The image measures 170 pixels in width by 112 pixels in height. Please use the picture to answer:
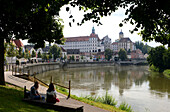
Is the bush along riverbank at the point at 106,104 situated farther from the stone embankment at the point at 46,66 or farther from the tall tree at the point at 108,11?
the stone embankment at the point at 46,66

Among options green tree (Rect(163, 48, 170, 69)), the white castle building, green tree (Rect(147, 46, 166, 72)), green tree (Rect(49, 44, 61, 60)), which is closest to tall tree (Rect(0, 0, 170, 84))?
green tree (Rect(163, 48, 170, 69))

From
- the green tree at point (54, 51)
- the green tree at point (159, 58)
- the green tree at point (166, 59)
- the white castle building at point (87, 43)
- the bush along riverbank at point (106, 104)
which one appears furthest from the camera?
the white castle building at point (87, 43)

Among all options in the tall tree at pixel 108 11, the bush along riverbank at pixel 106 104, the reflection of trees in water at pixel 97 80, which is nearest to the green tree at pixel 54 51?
the reflection of trees in water at pixel 97 80

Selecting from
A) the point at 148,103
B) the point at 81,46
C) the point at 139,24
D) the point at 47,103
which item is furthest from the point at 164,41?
the point at 81,46

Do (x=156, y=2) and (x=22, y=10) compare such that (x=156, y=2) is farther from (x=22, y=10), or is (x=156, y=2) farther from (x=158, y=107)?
(x=158, y=107)

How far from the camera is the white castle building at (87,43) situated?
184 meters

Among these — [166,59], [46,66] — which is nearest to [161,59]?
[166,59]

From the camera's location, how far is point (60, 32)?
64.7 feet

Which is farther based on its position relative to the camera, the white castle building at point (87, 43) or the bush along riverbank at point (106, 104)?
the white castle building at point (87, 43)

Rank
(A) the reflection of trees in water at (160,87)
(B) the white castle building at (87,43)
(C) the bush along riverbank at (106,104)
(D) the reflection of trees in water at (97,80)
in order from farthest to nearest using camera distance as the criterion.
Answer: (B) the white castle building at (87,43) < (D) the reflection of trees in water at (97,80) < (A) the reflection of trees in water at (160,87) < (C) the bush along riverbank at (106,104)

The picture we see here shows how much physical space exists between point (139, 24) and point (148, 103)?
47.9ft

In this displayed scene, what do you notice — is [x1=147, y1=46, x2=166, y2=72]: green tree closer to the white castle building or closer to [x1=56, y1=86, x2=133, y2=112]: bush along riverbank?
Answer: [x1=56, y1=86, x2=133, y2=112]: bush along riverbank

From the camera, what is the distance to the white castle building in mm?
184387

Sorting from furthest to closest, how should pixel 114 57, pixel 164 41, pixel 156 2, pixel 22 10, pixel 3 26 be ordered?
pixel 114 57 → pixel 3 26 → pixel 164 41 → pixel 156 2 → pixel 22 10
